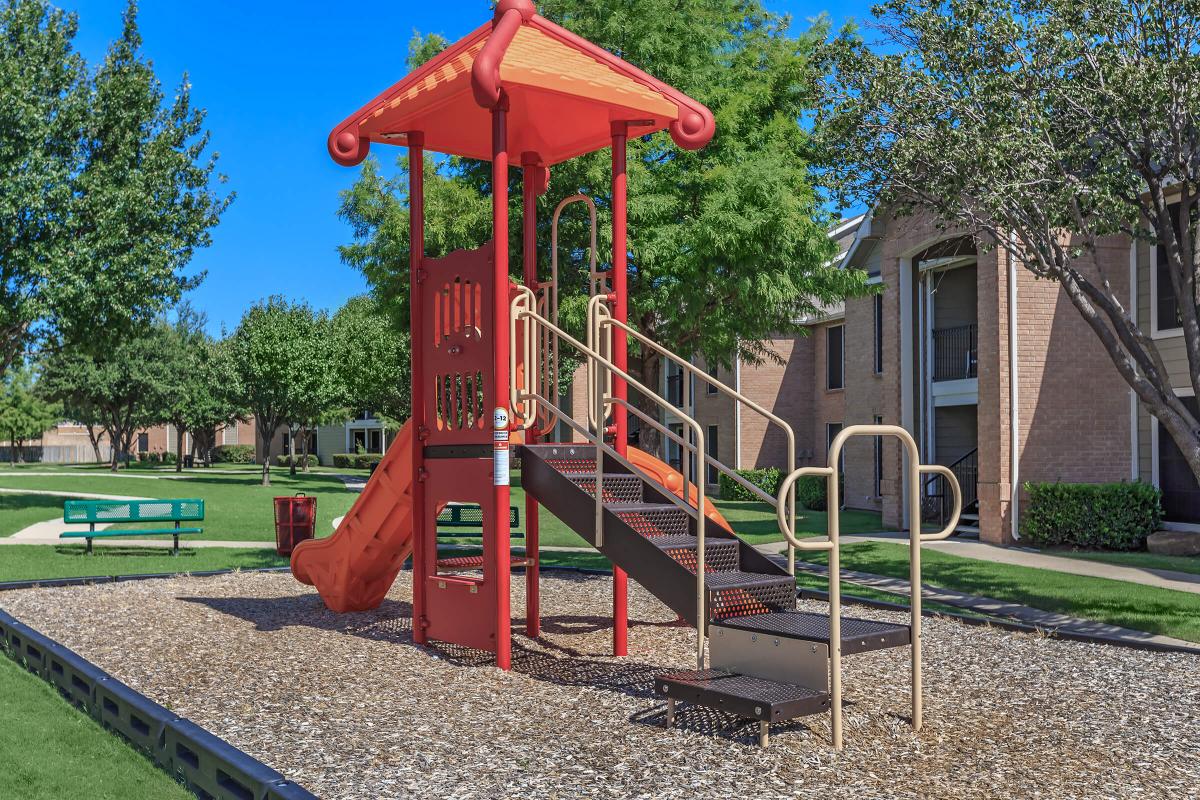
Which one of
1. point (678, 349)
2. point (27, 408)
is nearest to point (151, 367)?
point (27, 408)

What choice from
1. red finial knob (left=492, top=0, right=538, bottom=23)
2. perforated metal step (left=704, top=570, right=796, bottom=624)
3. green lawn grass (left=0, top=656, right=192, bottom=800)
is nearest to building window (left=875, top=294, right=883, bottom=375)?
red finial knob (left=492, top=0, right=538, bottom=23)

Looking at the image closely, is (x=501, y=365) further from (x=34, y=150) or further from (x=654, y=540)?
(x=34, y=150)

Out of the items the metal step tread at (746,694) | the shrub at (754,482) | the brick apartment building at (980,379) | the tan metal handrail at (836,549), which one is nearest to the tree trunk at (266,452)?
the shrub at (754,482)

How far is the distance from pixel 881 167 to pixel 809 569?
242 inches

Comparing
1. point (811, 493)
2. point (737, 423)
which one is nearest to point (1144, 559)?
point (811, 493)

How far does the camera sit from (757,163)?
1606cm

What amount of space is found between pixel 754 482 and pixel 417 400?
79.3 feet

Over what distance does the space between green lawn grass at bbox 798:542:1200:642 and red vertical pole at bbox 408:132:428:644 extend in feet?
22.2

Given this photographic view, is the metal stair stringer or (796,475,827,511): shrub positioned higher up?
the metal stair stringer

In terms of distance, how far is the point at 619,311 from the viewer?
9703 millimetres

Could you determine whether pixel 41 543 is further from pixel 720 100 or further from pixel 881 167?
pixel 881 167

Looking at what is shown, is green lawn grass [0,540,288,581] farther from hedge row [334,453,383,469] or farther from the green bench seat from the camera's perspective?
hedge row [334,453,383,469]

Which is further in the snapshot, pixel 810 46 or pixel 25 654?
pixel 810 46

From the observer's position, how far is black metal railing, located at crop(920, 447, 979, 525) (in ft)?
75.9
